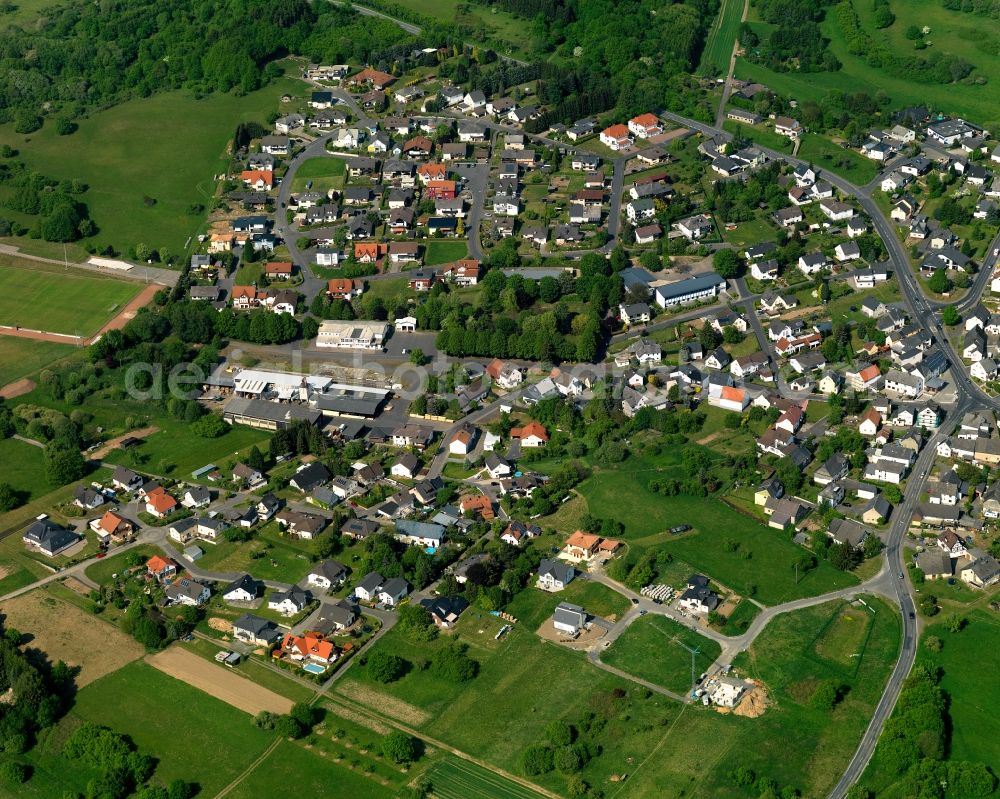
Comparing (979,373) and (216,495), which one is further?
(979,373)

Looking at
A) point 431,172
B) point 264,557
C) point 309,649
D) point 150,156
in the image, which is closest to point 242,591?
point 264,557

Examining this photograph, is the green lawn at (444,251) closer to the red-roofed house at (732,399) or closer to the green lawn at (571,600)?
the red-roofed house at (732,399)

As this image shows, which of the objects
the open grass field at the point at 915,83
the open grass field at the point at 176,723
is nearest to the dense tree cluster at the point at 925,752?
the open grass field at the point at 176,723

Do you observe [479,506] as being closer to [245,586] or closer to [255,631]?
[245,586]

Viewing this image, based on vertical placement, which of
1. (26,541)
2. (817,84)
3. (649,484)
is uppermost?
(817,84)

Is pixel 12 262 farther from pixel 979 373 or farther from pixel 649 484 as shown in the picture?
pixel 979 373

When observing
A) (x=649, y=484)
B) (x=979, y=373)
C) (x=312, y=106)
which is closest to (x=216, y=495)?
(x=649, y=484)

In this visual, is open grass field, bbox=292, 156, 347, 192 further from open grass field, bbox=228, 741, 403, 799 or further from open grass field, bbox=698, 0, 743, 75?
open grass field, bbox=228, 741, 403, 799

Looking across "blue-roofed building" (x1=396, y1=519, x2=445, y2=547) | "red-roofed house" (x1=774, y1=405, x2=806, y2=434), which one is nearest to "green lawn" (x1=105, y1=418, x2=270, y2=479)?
"blue-roofed building" (x1=396, y1=519, x2=445, y2=547)
